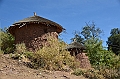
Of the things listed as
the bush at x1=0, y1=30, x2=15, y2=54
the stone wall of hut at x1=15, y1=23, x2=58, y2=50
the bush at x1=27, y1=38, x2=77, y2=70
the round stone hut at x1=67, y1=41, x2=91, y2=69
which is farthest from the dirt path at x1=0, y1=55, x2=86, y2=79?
the bush at x1=0, y1=30, x2=15, y2=54

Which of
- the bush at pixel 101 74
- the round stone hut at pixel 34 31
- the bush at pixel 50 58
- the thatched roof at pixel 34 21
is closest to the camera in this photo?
the bush at pixel 101 74

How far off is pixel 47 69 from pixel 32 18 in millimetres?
7055

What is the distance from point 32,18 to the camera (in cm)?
2022

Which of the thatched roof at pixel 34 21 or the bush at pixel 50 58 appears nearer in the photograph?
the bush at pixel 50 58

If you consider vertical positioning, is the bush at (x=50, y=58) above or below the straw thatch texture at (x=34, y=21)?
below

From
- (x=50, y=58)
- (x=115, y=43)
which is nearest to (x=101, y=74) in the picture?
(x=50, y=58)

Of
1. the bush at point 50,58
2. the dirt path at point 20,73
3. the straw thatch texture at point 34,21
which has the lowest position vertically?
the dirt path at point 20,73

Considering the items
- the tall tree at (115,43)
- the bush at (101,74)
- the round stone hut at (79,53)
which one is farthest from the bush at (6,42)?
the tall tree at (115,43)

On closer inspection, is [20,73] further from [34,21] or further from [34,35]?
[34,21]

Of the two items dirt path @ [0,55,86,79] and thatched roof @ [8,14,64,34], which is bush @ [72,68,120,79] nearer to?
dirt path @ [0,55,86,79]

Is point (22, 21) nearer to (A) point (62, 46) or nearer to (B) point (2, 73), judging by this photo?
(A) point (62, 46)

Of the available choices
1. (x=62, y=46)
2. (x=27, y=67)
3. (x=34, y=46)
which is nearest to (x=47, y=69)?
(x=27, y=67)

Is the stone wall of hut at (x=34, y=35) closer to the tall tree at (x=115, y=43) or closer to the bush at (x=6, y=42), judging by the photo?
the bush at (x=6, y=42)

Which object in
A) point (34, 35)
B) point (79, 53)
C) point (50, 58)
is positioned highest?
point (34, 35)
